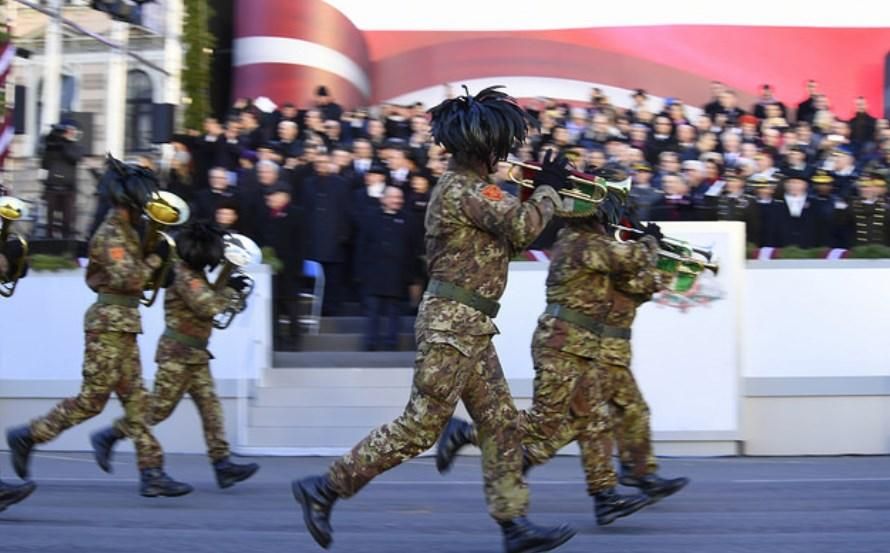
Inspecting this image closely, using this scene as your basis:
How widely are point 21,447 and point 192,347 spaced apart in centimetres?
127

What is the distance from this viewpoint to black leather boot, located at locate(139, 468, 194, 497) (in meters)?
9.33

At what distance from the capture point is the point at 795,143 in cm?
1619

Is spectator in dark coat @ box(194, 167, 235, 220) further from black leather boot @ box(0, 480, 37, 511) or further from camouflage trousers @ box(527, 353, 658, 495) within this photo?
camouflage trousers @ box(527, 353, 658, 495)

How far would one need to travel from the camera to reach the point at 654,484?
28.8 feet

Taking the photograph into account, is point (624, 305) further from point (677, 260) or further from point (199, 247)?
point (199, 247)

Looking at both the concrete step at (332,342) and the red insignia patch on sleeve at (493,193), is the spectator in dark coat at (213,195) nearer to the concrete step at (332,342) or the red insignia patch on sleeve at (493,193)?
the concrete step at (332,342)

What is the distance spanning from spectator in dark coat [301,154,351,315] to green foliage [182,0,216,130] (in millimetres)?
7985

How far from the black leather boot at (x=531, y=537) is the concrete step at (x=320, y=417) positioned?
6041 mm

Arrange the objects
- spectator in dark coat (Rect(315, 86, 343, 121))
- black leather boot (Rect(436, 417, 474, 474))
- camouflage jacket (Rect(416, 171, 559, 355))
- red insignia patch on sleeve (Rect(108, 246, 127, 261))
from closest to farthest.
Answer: camouflage jacket (Rect(416, 171, 559, 355)) < black leather boot (Rect(436, 417, 474, 474)) < red insignia patch on sleeve (Rect(108, 246, 127, 261)) < spectator in dark coat (Rect(315, 86, 343, 121))

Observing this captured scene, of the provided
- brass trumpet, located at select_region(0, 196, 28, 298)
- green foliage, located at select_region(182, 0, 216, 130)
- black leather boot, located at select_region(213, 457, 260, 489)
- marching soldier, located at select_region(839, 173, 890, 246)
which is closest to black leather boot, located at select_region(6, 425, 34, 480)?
brass trumpet, located at select_region(0, 196, 28, 298)

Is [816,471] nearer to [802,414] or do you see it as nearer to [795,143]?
[802,414]

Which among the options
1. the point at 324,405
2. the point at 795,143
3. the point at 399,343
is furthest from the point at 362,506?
the point at 795,143

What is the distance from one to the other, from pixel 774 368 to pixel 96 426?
6029 millimetres

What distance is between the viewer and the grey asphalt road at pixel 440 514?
7.60m
